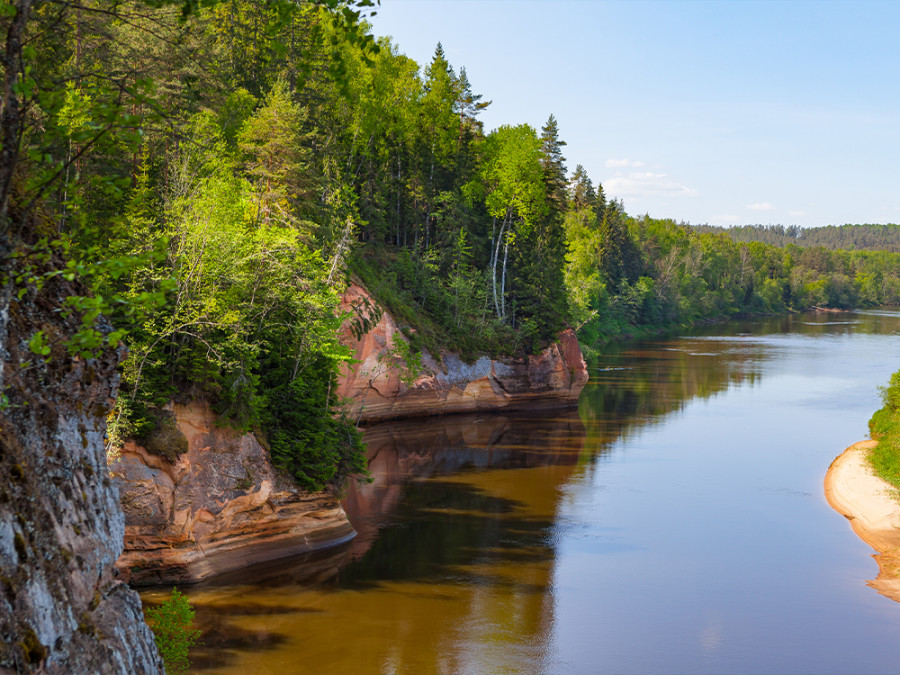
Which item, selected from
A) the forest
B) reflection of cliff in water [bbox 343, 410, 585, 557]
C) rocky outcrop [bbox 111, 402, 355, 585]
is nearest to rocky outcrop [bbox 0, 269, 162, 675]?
the forest

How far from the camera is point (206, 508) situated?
23156mm

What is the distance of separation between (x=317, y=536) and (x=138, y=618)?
→ 60.4ft

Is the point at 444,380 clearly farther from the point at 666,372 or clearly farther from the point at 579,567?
the point at 666,372

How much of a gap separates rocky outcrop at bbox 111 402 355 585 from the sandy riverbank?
813 inches

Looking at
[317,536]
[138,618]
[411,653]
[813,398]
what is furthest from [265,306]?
[813,398]

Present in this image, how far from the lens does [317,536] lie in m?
26.7

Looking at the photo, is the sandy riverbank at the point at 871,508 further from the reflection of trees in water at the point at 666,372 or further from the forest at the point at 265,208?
the forest at the point at 265,208

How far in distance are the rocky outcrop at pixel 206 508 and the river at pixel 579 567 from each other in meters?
0.91

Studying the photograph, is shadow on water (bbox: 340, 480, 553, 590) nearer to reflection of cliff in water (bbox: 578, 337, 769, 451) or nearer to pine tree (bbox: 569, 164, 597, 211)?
reflection of cliff in water (bbox: 578, 337, 769, 451)

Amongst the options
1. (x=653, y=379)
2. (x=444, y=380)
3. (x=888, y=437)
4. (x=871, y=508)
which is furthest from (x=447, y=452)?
(x=653, y=379)

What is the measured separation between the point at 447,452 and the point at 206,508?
766 inches

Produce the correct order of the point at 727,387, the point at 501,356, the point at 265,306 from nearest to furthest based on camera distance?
the point at 265,306
the point at 501,356
the point at 727,387

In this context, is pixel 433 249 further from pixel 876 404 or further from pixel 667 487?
pixel 876 404

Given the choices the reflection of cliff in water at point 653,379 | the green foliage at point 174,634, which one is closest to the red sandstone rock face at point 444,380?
the reflection of cliff in water at point 653,379
